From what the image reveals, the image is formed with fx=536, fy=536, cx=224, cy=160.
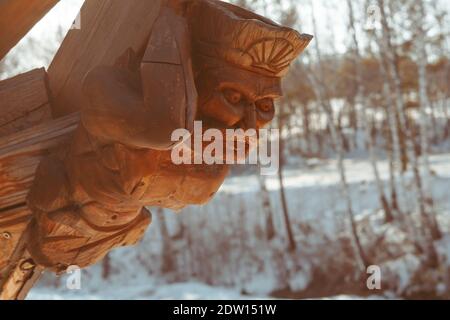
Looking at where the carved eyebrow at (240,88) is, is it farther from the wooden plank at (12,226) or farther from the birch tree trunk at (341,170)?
the birch tree trunk at (341,170)

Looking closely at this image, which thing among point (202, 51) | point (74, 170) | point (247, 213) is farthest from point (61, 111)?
point (247, 213)

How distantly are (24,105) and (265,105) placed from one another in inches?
22.4

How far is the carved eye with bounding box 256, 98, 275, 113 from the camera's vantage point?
3.90ft

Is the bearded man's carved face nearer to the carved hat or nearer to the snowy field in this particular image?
the carved hat

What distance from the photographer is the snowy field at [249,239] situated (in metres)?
10.2

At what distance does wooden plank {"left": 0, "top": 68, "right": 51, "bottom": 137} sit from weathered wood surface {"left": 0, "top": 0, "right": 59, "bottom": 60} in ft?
0.31

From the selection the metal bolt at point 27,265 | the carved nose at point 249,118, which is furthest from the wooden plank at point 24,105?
the carved nose at point 249,118

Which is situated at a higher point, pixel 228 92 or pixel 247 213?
pixel 247 213

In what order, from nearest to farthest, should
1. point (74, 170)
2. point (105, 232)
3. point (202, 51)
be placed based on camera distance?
point (202, 51)
point (74, 170)
point (105, 232)

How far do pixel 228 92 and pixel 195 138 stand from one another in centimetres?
12

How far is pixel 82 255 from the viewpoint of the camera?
139 cm

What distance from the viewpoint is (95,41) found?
121 centimetres

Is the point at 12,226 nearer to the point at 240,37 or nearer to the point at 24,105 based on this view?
the point at 24,105
